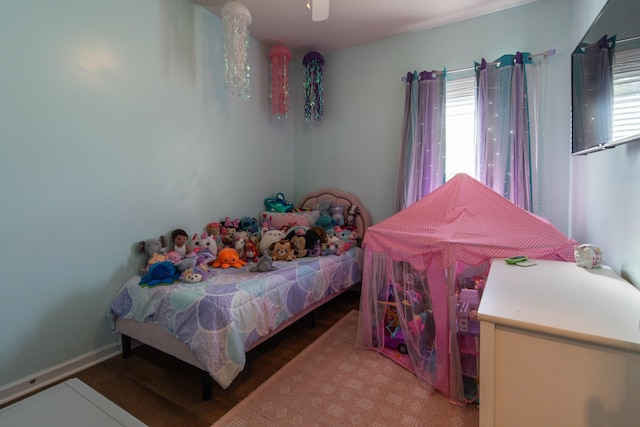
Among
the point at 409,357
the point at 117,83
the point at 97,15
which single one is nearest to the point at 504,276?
the point at 409,357

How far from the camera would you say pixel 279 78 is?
134 inches

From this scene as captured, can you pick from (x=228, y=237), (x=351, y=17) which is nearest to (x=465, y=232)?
(x=228, y=237)

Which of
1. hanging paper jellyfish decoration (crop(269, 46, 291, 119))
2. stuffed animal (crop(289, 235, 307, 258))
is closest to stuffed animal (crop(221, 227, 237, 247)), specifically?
stuffed animal (crop(289, 235, 307, 258))

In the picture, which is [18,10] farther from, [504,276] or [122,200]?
[504,276]

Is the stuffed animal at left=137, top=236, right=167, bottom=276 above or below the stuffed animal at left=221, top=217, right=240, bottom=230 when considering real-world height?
below

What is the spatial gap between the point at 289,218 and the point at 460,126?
1.92 m

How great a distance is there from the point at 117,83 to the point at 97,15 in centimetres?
43

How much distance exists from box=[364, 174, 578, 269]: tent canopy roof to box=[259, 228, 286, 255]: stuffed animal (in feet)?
3.04

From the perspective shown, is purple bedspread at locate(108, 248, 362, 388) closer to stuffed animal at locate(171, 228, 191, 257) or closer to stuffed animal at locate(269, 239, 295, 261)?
stuffed animal at locate(269, 239, 295, 261)

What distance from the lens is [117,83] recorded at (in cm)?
215

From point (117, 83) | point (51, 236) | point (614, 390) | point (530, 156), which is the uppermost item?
point (117, 83)

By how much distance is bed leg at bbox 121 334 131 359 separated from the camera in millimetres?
2133

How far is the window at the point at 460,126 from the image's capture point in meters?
2.82

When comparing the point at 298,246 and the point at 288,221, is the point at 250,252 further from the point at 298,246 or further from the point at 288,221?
the point at 288,221
